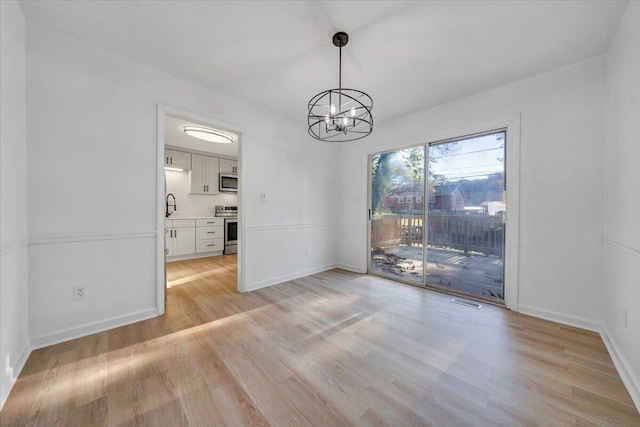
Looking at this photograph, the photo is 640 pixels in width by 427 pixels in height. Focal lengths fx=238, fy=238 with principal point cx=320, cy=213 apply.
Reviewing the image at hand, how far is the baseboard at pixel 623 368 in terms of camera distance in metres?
1.42

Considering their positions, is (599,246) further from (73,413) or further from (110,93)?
(110,93)

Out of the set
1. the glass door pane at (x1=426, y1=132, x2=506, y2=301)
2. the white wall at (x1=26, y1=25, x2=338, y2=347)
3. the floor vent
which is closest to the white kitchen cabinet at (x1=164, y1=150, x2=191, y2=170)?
the white wall at (x1=26, y1=25, x2=338, y2=347)

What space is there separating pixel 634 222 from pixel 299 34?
108 inches

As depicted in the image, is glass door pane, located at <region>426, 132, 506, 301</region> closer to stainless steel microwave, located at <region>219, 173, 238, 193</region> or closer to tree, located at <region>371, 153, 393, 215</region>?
tree, located at <region>371, 153, 393, 215</region>

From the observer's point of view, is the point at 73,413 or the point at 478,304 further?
the point at 478,304

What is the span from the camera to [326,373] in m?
1.63

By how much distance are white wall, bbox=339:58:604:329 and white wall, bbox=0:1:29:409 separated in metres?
A: 4.21

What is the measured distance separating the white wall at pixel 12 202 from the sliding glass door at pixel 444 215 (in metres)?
3.87

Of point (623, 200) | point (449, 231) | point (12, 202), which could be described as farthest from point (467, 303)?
point (12, 202)

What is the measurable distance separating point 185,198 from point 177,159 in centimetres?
98

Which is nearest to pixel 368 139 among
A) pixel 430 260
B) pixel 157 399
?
pixel 430 260

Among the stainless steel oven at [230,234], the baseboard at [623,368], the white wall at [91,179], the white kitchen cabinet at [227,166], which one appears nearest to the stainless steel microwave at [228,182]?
the white kitchen cabinet at [227,166]

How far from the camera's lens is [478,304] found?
2.80m

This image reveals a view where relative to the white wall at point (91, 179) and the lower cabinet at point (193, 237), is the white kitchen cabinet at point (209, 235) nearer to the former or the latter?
the lower cabinet at point (193, 237)
